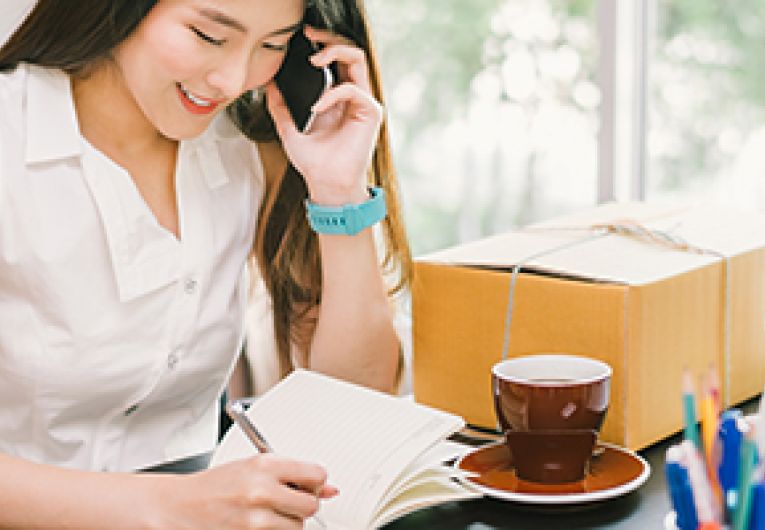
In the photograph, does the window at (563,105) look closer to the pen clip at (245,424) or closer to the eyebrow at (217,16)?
the eyebrow at (217,16)

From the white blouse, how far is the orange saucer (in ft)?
1.38

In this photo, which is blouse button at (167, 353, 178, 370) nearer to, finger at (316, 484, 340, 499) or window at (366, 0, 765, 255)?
finger at (316, 484, 340, 499)

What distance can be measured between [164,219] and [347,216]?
213 mm

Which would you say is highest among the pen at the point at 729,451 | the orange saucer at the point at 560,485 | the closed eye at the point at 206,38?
the closed eye at the point at 206,38

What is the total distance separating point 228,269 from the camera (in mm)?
1351

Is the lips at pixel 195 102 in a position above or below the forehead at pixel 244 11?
below

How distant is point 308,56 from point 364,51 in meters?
0.07

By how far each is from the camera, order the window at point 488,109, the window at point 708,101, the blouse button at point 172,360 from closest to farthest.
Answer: the blouse button at point 172,360
the window at point 708,101
the window at point 488,109

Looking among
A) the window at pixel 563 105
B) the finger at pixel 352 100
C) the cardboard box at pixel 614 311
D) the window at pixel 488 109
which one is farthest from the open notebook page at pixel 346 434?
the window at pixel 488 109

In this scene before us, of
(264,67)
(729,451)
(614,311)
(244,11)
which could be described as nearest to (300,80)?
(264,67)

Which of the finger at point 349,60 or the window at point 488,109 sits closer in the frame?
the finger at point 349,60

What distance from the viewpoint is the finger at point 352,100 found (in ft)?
4.31

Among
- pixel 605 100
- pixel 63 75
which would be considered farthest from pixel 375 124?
pixel 605 100

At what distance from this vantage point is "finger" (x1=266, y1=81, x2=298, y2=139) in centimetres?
137
